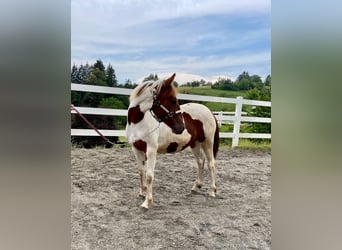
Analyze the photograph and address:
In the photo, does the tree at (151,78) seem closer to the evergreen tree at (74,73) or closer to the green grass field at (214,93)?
the green grass field at (214,93)

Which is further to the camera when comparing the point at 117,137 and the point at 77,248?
the point at 117,137

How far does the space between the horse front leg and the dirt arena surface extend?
2 centimetres

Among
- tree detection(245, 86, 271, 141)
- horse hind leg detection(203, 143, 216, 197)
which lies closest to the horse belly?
horse hind leg detection(203, 143, 216, 197)

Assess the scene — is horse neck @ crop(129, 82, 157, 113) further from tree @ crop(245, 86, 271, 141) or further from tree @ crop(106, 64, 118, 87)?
tree @ crop(245, 86, 271, 141)

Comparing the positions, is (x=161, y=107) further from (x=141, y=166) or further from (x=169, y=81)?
(x=141, y=166)

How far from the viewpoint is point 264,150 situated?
1389 millimetres

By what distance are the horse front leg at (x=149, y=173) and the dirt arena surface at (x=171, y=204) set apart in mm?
24

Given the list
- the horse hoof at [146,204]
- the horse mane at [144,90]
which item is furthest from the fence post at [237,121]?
the horse hoof at [146,204]

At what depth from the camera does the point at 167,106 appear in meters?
1.42

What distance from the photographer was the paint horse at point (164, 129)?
53.2 inches
